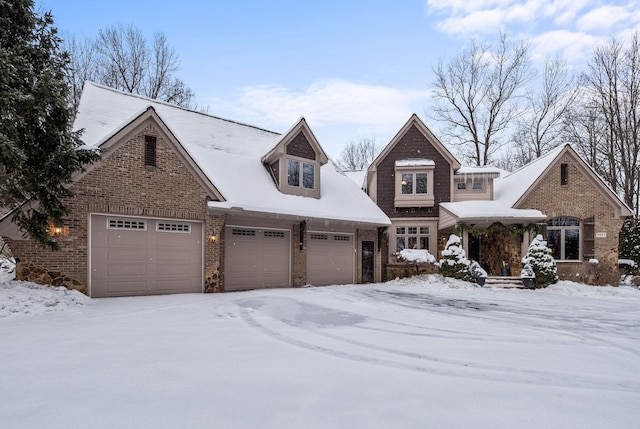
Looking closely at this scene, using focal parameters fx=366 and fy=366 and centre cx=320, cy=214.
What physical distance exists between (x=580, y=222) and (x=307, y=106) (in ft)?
69.4

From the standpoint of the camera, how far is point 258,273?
13.5m

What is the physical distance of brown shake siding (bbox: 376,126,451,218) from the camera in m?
19.4

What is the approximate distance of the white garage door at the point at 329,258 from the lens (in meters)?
15.1

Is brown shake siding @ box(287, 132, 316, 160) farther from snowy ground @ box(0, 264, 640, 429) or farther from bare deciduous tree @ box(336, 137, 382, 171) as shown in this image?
bare deciduous tree @ box(336, 137, 382, 171)

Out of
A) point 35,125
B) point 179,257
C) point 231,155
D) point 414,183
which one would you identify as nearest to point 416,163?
point 414,183

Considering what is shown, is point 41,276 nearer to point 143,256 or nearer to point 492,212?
point 143,256

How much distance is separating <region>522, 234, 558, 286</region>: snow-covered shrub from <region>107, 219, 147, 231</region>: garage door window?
1475 centimetres

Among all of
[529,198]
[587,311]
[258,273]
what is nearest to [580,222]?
[529,198]

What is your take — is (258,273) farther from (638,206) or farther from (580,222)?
(638,206)

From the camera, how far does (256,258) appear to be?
1352cm

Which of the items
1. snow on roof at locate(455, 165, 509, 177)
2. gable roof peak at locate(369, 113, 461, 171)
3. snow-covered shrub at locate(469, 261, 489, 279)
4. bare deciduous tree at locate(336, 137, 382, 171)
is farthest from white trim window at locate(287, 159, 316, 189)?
bare deciduous tree at locate(336, 137, 382, 171)

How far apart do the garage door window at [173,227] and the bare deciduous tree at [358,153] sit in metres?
29.5

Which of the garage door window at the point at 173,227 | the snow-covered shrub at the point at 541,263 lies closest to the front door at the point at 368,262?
the snow-covered shrub at the point at 541,263

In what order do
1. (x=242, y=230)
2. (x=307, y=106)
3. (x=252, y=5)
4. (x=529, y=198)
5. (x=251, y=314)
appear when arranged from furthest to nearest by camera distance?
(x=307, y=106) → (x=529, y=198) → (x=252, y=5) → (x=242, y=230) → (x=251, y=314)
